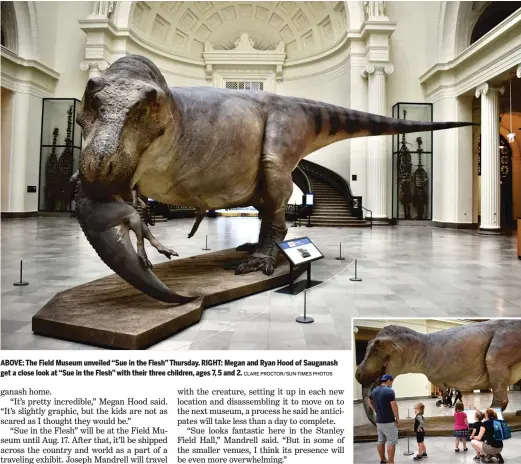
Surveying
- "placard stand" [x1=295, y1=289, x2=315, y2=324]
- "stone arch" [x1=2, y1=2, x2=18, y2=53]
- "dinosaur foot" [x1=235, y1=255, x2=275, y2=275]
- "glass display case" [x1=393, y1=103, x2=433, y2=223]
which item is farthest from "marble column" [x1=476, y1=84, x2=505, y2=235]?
"stone arch" [x1=2, y1=2, x2=18, y2=53]

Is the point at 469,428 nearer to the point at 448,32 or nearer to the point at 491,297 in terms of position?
the point at 491,297

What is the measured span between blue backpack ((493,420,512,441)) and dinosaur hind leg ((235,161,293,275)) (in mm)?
1773

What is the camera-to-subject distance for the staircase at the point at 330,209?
1088cm

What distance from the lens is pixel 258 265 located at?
10.5 ft

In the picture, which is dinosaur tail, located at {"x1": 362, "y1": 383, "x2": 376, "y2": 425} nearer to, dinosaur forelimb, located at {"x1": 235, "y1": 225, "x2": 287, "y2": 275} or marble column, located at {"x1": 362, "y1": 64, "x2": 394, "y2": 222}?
dinosaur forelimb, located at {"x1": 235, "y1": 225, "x2": 287, "y2": 275}

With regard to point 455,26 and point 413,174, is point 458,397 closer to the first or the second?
point 455,26

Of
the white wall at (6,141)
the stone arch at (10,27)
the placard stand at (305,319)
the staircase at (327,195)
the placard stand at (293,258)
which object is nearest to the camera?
the placard stand at (305,319)

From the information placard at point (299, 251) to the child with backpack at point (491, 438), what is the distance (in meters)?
1.37

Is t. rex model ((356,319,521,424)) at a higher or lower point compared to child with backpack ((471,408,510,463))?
higher

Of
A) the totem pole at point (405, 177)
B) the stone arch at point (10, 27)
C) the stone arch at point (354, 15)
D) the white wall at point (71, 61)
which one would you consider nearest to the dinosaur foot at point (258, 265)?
the white wall at point (71, 61)

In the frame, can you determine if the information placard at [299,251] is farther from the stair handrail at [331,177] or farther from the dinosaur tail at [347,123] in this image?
the stair handrail at [331,177]

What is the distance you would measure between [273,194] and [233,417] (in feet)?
6.15

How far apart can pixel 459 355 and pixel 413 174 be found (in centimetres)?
1115

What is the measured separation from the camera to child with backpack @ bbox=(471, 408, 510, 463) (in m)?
1.71
